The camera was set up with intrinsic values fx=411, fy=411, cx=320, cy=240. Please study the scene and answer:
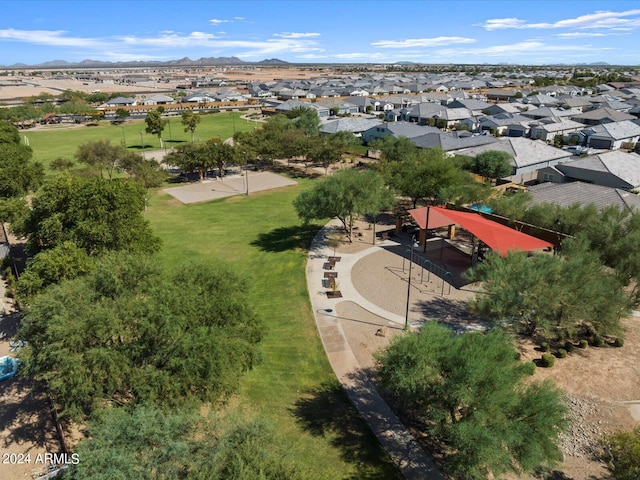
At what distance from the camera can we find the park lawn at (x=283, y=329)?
2161 centimetres

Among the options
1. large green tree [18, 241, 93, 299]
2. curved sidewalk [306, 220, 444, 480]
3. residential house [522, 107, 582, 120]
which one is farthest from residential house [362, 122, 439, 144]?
large green tree [18, 241, 93, 299]

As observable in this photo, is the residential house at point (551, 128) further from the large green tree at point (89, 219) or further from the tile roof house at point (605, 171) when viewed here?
the large green tree at point (89, 219)

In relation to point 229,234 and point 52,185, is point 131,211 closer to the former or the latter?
point 52,185

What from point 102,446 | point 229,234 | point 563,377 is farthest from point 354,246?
point 102,446

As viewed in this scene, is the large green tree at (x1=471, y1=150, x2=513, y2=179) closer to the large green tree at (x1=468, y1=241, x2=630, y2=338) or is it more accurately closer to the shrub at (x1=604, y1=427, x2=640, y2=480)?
the large green tree at (x1=468, y1=241, x2=630, y2=338)

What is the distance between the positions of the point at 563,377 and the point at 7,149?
7163cm

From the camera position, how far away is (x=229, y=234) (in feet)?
165

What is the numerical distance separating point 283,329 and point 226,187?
43555 mm

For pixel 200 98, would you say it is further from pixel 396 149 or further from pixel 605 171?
pixel 605 171

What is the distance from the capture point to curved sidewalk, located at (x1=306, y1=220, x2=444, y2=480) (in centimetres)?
2102

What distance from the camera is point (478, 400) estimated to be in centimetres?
1844

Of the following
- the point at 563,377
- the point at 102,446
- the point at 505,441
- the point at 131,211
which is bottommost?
the point at 563,377

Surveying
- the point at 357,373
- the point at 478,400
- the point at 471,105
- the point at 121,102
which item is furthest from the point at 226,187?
the point at 121,102

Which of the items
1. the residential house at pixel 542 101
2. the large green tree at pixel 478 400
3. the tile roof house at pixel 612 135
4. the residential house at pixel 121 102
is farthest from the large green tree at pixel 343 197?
the residential house at pixel 121 102
